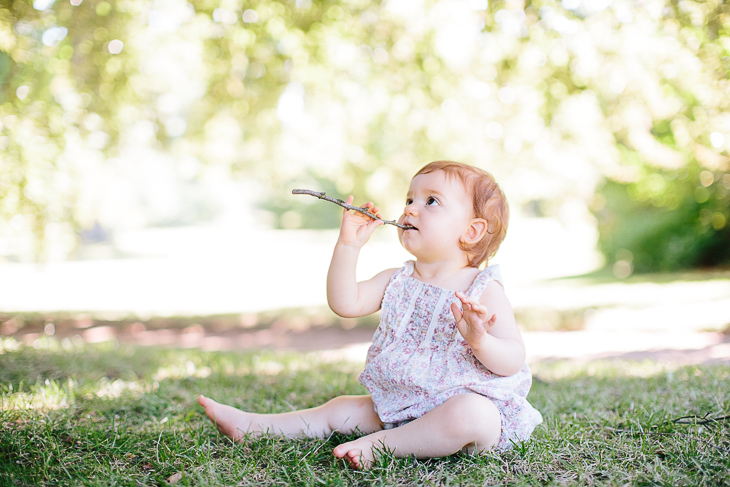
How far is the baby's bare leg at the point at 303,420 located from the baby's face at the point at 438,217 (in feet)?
2.14

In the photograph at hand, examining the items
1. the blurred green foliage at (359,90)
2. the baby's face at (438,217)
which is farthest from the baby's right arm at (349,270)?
the blurred green foliage at (359,90)

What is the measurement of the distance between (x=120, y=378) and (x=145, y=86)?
4.80 meters

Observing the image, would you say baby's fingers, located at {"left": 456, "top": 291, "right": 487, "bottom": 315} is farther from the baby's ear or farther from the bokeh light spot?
the bokeh light spot

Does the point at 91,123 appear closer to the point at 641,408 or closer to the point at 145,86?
the point at 145,86

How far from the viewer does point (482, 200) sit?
2.09 metres

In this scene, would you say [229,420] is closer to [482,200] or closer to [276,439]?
[276,439]

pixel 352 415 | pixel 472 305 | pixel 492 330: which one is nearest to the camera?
pixel 472 305

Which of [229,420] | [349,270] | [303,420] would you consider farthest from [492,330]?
[229,420]

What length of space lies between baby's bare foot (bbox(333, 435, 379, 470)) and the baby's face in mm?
693

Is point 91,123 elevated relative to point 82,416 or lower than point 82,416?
elevated

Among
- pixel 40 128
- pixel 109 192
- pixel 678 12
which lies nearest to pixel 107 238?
pixel 109 192

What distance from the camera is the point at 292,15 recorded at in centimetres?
571

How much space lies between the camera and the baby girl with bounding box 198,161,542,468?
6.06 ft

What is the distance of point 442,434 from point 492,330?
Result: 40cm
